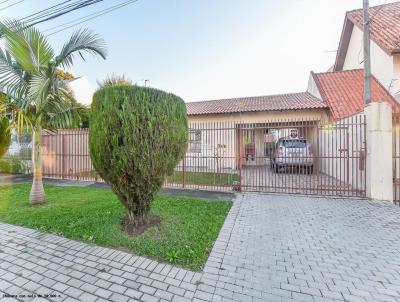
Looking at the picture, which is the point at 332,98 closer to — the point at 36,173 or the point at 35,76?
the point at 35,76

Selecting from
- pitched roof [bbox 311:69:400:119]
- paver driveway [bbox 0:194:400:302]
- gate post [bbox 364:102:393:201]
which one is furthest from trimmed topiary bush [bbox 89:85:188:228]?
pitched roof [bbox 311:69:400:119]

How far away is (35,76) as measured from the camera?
5066mm

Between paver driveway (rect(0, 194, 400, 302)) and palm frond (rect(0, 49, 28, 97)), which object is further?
palm frond (rect(0, 49, 28, 97))

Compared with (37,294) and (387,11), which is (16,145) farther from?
(387,11)

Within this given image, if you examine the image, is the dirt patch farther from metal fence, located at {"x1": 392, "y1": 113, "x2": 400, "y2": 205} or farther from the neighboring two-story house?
metal fence, located at {"x1": 392, "y1": 113, "x2": 400, "y2": 205}

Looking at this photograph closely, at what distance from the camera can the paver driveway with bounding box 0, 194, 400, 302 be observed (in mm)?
2561

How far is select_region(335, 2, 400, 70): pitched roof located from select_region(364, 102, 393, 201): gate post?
393 centimetres

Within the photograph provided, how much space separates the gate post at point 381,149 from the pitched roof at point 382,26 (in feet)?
12.9

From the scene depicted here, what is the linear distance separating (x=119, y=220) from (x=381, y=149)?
697 centimetres

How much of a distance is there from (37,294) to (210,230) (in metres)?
2.73

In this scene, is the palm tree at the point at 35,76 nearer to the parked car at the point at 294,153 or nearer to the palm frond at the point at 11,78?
the palm frond at the point at 11,78

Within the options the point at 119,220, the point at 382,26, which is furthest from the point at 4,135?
the point at 382,26

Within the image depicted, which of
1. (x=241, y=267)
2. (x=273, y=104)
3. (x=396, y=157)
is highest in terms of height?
(x=273, y=104)

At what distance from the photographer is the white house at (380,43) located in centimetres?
839
